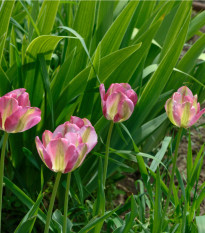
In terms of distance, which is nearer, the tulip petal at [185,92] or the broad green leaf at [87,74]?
the tulip petal at [185,92]

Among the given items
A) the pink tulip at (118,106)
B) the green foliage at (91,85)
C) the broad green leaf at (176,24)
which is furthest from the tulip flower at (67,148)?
the broad green leaf at (176,24)

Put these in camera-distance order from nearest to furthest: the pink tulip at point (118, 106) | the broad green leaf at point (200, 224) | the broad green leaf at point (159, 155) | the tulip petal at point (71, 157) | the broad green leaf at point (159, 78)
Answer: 1. the tulip petal at point (71, 157)
2. the pink tulip at point (118, 106)
3. the broad green leaf at point (200, 224)
4. the broad green leaf at point (159, 155)
5. the broad green leaf at point (159, 78)

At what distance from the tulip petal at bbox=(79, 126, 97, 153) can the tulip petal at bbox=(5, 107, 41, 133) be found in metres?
0.09

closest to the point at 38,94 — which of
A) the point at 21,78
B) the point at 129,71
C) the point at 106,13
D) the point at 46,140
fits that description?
the point at 21,78

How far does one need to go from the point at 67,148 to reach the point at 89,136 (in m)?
0.07

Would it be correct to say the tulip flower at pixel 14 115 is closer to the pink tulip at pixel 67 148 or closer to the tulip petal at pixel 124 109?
the pink tulip at pixel 67 148

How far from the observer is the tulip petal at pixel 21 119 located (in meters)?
0.91

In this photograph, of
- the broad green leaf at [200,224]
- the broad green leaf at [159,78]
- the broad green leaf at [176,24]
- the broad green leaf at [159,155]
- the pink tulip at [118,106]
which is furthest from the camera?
the broad green leaf at [176,24]

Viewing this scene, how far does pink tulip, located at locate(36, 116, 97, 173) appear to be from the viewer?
854 millimetres

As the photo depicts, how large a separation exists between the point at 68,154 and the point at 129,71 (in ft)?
2.72

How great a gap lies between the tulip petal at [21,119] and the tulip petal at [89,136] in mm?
92

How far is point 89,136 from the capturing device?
91 cm

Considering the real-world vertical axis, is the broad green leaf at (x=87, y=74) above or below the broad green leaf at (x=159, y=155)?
above

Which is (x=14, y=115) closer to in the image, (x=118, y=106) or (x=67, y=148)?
(x=67, y=148)
